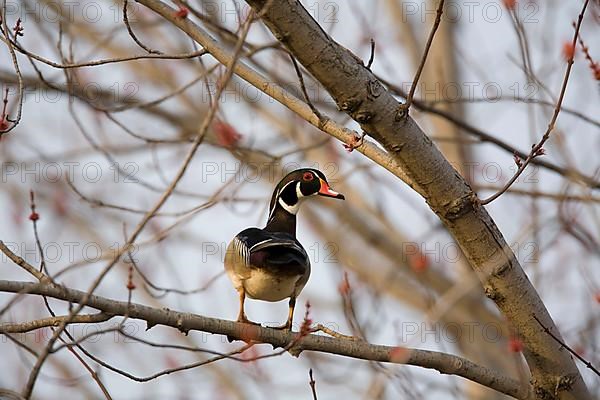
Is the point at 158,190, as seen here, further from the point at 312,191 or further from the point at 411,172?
the point at 411,172

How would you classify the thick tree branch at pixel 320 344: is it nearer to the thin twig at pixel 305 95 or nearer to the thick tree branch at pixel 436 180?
the thick tree branch at pixel 436 180

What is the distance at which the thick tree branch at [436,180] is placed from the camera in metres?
2.43

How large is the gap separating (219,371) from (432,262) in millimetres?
2084

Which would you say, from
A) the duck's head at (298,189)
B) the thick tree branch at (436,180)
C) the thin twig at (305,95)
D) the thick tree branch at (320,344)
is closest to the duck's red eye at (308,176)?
the duck's head at (298,189)

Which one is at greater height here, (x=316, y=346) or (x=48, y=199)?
(x=48, y=199)

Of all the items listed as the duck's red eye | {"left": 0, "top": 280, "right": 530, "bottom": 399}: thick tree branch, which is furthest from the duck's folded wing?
the duck's red eye

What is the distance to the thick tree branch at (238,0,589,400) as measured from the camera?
7.97ft

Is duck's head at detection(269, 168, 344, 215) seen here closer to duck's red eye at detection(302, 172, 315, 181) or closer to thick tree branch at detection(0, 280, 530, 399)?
duck's red eye at detection(302, 172, 315, 181)

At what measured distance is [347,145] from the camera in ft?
9.75

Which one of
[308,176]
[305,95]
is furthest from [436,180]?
[308,176]

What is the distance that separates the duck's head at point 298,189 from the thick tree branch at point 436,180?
3.70ft

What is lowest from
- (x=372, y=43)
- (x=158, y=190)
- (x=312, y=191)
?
(x=372, y=43)

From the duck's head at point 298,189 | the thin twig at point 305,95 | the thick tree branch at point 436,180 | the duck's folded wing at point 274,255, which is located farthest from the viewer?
the duck's head at point 298,189

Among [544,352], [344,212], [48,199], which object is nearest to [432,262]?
[344,212]
